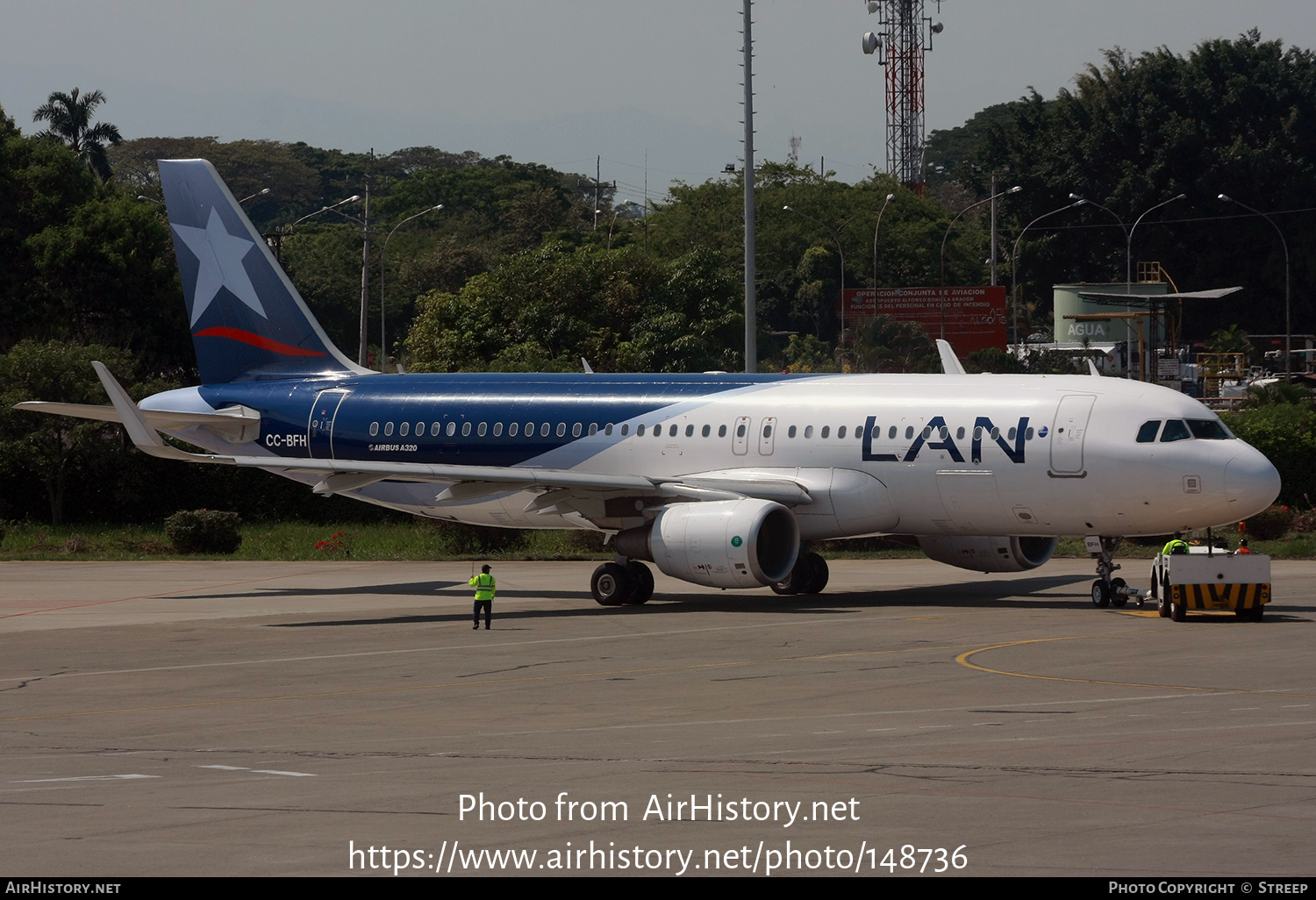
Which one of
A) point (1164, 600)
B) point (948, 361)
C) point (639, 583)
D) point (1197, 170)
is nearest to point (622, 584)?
point (639, 583)

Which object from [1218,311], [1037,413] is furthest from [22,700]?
[1218,311]

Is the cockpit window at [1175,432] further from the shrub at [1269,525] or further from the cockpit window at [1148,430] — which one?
the shrub at [1269,525]

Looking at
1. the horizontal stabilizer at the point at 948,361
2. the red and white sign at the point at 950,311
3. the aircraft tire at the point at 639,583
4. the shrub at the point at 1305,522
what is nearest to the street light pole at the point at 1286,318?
the red and white sign at the point at 950,311

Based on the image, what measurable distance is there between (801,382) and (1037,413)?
5575 mm

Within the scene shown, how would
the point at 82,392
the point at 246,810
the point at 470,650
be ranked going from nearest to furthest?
1. the point at 246,810
2. the point at 470,650
3. the point at 82,392

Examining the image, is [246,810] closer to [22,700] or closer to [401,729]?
[401,729]

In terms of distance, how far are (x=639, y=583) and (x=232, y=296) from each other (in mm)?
13901

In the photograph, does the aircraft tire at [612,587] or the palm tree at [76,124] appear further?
the palm tree at [76,124]

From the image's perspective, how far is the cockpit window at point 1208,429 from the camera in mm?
28234

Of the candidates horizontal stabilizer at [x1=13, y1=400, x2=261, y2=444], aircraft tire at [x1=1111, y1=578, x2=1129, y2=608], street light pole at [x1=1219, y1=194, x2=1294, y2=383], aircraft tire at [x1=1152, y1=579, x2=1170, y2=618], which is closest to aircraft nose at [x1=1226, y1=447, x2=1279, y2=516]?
aircraft tire at [x1=1152, y1=579, x2=1170, y2=618]

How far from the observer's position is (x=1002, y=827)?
37.4 feet

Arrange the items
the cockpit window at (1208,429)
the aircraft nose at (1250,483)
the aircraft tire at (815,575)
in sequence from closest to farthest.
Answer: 1. the aircraft nose at (1250,483)
2. the cockpit window at (1208,429)
3. the aircraft tire at (815,575)

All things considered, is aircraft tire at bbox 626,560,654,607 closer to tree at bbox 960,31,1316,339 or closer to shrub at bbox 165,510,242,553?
shrub at bbox 165,510,242,553

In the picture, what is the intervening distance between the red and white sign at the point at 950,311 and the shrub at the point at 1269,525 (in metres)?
37.1
